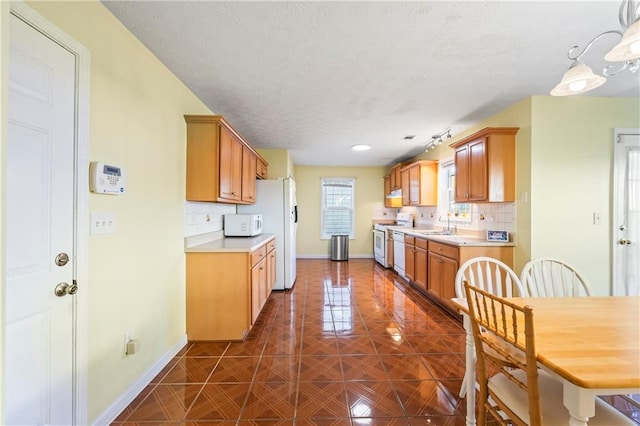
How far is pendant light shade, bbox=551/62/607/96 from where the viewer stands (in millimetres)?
1300

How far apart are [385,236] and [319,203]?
204cm

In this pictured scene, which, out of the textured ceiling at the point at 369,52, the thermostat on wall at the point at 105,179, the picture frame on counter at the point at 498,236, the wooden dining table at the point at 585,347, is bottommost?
the wooden dining table at the point at 585,347

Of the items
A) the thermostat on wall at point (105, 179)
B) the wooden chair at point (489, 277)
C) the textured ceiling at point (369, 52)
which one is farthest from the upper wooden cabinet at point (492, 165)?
the thermostat on wall at point (105, 179)

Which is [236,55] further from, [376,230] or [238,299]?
[376,230]

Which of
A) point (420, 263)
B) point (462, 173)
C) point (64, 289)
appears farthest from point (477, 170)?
point (64, 289)

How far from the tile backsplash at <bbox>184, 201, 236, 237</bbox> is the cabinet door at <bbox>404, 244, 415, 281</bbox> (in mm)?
2979

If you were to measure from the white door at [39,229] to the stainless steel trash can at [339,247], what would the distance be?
5483mm

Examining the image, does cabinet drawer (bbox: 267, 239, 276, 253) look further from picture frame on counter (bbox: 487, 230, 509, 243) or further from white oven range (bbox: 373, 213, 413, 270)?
picture frame on counter (bbox: 487, 230, 509, 243)

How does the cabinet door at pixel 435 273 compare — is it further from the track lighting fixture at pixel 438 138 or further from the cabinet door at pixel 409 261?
the track lighting fixture at pixel 438 138

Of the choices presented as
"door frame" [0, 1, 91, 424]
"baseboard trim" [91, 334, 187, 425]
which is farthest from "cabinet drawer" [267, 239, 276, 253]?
"door frame" [0, 1, 91, 424]

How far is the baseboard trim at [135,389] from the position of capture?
1.55m

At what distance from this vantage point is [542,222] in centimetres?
276

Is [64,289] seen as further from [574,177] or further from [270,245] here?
[574,177]

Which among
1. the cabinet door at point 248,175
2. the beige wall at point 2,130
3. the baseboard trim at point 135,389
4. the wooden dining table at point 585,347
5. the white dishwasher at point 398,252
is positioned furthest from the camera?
the white dishwasher at point 398,252
